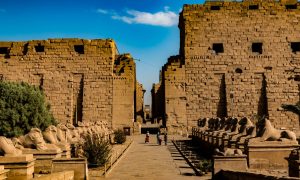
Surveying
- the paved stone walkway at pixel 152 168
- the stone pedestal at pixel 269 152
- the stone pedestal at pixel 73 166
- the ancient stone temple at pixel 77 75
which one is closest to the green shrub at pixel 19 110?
the ancient stone temple at pixel 77 75

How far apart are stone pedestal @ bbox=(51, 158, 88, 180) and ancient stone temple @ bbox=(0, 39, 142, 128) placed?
18.6 meters

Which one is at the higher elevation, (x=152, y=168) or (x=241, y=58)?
(x=241, y=58)

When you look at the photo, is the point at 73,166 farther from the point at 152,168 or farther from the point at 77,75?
the point at 77,75

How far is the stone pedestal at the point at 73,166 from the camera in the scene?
9383 millimetres

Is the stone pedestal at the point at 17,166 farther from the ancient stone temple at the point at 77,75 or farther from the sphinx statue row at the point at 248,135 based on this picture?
the ancient stone temple at the point at 77,75

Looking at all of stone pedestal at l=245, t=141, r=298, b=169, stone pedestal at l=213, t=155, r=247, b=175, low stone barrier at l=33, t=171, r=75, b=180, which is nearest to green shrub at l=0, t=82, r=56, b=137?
low stone barrier at l=33, t=171, r=75, b=180

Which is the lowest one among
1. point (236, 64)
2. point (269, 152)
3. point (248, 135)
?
point (269, 152)

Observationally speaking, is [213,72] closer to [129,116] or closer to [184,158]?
[129,116]

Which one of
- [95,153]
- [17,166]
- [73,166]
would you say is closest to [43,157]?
[73,166]

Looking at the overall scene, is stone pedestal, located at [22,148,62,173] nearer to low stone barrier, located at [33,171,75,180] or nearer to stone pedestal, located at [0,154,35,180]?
low stone barrier, located at [33,171,75,180]

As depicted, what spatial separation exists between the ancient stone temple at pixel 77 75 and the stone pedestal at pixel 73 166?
1862cm

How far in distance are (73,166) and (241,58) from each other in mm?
21666

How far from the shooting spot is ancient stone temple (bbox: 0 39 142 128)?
28.6 m

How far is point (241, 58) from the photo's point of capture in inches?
1135
